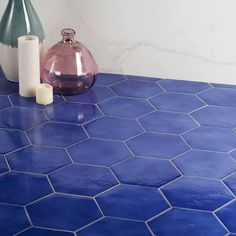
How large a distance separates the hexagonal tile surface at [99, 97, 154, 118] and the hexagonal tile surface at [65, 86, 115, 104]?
0.10 feet

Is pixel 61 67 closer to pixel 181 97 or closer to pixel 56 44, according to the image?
pixel 56 44

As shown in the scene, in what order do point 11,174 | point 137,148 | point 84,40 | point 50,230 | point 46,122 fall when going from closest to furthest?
point 50,230, point 11,174, point 137,148, point 46,122, point 84,40

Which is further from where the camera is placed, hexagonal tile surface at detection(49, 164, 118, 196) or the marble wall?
the marble wall

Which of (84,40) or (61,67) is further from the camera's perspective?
(84,40)

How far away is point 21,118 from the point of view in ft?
5.52

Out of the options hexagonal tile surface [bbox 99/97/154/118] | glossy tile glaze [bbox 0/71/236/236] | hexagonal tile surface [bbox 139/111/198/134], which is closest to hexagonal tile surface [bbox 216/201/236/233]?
glossy tile glaze [bbox 0/71/236/236]

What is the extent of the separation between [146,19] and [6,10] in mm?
428

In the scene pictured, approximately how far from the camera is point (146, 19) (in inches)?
74.8

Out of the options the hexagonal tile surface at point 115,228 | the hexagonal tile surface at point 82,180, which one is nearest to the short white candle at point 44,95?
the hexagonal tile surface at point 82,180

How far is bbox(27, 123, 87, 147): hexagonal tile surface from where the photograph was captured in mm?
1562

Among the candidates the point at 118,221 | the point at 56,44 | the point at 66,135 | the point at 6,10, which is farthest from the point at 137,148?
the point at 6,10

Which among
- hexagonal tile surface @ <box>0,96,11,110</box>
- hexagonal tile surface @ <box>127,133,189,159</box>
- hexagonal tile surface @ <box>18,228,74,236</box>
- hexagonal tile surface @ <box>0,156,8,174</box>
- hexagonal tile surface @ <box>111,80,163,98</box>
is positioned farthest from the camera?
hexagonal tile surface @ <box>111,80,163,98</box>

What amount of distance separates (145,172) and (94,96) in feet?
1.53

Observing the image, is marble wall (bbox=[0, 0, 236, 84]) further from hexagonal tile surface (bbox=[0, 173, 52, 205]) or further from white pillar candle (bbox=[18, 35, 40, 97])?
hexagonal tile surface (bbox=[0, 173, 52, 205])
